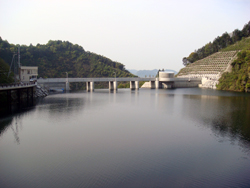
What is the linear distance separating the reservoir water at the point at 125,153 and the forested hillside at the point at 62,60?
7196 cm

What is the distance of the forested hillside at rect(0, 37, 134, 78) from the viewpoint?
306 feet

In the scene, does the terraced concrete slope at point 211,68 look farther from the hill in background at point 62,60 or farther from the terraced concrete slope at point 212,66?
the hill in background at point 62,60

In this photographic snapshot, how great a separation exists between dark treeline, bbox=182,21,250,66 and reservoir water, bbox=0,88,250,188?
109 meters

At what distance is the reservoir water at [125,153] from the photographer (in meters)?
12.7

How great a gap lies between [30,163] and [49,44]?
11535cm

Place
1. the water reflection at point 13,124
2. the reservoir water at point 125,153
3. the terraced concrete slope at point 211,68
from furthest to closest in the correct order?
1. the terraced concrete slope at point 211,68
2. the water reflection at point 13,124
3. the reservoir water at point 125,153

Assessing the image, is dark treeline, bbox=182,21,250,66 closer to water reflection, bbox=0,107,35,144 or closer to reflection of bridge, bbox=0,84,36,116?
reflection of bridge, bbox=0,84,36,116

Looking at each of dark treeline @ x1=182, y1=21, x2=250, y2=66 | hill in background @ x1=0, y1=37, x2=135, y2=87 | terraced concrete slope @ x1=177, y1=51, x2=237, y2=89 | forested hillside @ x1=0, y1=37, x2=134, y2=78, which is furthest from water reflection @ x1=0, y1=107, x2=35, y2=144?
dark treeline @ x1=182, y1=21, x2=250, y2=66

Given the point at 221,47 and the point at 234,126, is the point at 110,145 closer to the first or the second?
the point at 234,126

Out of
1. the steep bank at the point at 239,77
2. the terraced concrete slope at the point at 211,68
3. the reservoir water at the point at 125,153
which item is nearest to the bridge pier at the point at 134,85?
the terraced concrete slope at the point at 211,68

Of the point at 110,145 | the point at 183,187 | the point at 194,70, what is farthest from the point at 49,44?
the point at 183,187

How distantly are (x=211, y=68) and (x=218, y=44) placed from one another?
2802 cm

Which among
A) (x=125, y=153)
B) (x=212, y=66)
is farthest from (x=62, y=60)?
(x=125, y=153)

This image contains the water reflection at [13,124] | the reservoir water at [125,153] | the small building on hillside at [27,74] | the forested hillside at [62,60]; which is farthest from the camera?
the forested hillside at [62,60]
